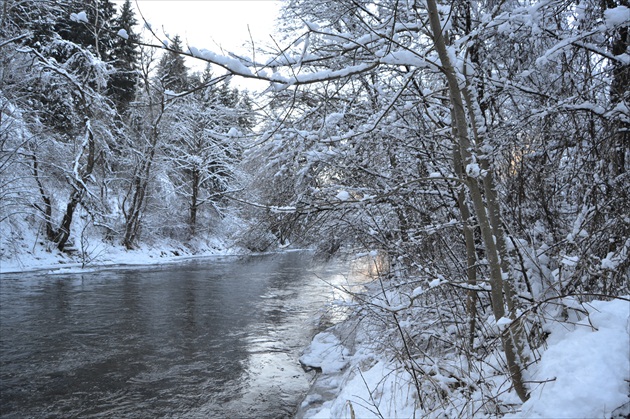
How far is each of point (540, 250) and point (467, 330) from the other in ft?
3.40

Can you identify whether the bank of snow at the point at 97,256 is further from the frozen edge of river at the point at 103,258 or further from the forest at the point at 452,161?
the forest at the point at 452,161

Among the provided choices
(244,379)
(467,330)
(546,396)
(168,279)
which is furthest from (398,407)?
(168,279)

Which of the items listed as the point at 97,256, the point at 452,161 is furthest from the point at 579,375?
the point at 97,256

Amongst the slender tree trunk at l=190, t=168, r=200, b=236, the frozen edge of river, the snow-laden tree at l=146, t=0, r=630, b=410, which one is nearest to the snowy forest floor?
the snow-laden tree at l=146, t=0, r=630, b=410

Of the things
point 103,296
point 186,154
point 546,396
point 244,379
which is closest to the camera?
point 546,396

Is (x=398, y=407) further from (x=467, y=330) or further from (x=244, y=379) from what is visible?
(x=244, y=379)

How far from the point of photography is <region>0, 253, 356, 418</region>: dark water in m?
5.91

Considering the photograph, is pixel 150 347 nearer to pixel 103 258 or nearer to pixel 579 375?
pixel 579 375

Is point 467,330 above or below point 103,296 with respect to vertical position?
above

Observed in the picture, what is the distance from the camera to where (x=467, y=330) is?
4.07 meters

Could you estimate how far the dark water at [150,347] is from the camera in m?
5.91

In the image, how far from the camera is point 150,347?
8.23 metres

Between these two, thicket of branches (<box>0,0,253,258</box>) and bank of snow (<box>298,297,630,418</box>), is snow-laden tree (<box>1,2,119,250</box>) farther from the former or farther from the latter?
bank of snow (<box>298,297,630,418</box>)

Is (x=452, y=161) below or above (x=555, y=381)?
above
